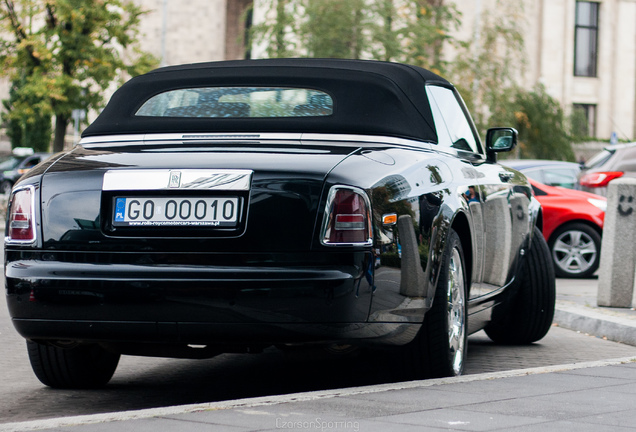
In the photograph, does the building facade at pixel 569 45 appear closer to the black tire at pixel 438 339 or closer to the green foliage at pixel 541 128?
the green foliage at pixel 541 128

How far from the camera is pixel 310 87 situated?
5.68m

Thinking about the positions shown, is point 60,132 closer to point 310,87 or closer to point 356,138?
point 310,87

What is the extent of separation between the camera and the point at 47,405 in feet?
17.3

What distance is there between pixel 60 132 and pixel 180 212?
24.6 m

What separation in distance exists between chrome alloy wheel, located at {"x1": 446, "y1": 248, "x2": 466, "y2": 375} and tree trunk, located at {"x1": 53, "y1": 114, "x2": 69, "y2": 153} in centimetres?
2351

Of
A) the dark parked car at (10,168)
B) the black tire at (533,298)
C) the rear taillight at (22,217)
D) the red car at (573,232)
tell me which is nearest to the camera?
the rear taillight at (22,217)

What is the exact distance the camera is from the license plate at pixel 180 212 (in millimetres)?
4641

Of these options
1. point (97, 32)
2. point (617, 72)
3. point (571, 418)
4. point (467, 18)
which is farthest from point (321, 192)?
point (617, 72)

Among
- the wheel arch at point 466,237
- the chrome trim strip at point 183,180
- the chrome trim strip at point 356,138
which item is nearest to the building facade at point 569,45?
the wheel arch at point 466,237

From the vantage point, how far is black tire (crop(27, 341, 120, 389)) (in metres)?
5.56

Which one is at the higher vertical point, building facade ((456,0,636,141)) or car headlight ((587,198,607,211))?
building facade ((456,0,636,141))

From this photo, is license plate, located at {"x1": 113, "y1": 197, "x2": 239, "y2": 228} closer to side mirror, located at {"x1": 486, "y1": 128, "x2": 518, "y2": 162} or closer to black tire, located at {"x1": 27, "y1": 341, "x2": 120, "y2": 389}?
black tire, located at {"x1": 27, "y1": 341, "x2": 120, "y2": 389}

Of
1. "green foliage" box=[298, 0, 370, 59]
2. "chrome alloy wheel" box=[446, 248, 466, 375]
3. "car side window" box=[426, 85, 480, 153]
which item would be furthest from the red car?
"green foliage" box=[298, 0, 370, 59]

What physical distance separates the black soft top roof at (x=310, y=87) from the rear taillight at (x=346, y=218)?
783 millimetres
